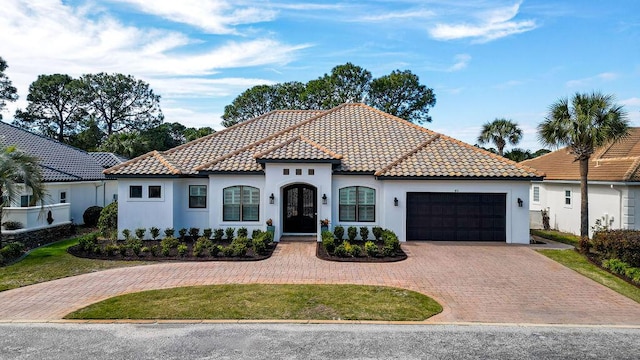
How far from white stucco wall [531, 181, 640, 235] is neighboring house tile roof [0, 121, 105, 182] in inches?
1084

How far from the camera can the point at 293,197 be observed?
1883cm

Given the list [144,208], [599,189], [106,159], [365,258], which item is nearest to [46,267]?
[144,208]

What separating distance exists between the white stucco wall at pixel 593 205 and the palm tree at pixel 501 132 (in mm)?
7356

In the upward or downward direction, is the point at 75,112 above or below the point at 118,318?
above

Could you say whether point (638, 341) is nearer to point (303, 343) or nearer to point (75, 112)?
point (303, 343)

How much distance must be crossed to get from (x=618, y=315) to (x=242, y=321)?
839cm

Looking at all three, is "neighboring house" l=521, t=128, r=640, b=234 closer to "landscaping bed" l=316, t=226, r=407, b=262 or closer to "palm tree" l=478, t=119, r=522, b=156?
"palm tree" l=478, t=119, r=522, b=156

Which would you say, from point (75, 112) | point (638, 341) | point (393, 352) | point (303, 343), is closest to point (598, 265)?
point (638, 341)

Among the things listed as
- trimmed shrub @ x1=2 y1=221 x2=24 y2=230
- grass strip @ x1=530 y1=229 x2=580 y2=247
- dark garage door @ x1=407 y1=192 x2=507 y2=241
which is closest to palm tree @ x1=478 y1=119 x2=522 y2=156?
grass strip @ x1=530 y1=229 x2=580 y2=247

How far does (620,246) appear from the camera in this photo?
1318cm

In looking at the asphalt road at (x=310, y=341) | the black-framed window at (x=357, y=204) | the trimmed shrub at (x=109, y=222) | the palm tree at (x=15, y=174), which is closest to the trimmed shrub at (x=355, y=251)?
the black-framed window at (x=357, y=204)

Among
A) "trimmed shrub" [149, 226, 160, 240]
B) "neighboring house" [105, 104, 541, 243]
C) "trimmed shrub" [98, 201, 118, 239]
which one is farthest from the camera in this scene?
"trimmed shrub" [98, 201, 118, 239]

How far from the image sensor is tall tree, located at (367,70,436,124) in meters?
45.3

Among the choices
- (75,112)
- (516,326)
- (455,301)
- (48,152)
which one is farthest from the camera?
(75,112)
